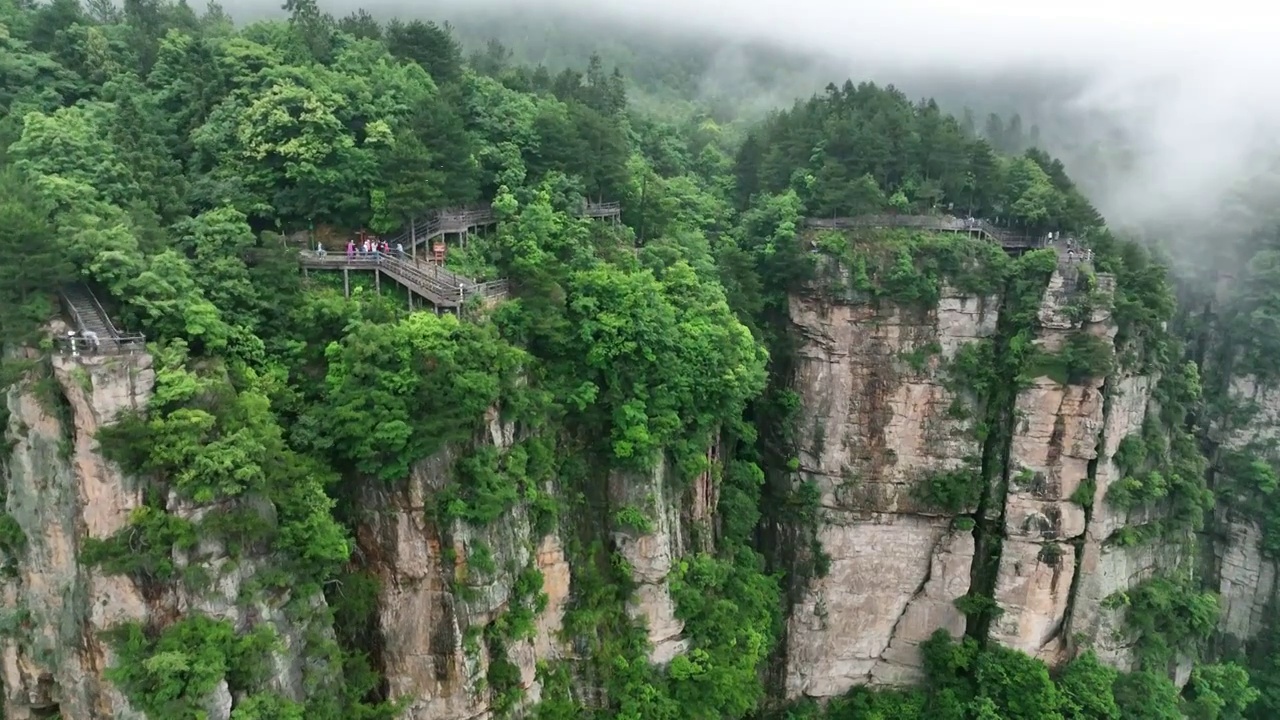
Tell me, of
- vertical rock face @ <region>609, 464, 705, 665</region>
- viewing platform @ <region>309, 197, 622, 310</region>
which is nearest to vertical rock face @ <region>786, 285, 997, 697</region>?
vertical rock face @ <region>609, 464, 705, 665</region>

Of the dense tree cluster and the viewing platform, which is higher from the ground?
the dense tree cluster

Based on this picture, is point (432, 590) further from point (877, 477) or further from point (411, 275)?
point (877, 477)

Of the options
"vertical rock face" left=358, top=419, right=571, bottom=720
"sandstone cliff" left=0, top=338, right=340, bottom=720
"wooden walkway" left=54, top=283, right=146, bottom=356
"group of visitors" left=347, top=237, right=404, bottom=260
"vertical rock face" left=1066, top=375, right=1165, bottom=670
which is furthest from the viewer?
"vertical rock face" left=1066, top=375, right=1165, bottom=670

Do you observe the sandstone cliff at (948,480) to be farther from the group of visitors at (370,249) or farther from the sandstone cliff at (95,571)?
the sandstone cliff at (95,571)

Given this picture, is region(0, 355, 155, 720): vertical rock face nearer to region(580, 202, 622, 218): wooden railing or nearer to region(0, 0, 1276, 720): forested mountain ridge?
region(0, 0, 1276, 720): forested mountain ridge

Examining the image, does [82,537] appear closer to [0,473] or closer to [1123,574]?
[0,473]
